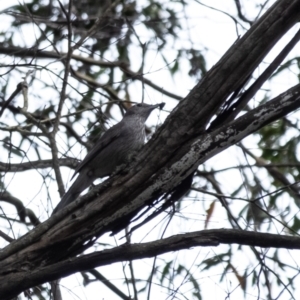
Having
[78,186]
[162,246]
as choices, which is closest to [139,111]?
[78,186]

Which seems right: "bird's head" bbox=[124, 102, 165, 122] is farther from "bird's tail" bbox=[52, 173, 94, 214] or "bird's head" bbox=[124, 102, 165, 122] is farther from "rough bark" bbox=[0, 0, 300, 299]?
"rough bark" bbox=[0, 0, 300, 299]

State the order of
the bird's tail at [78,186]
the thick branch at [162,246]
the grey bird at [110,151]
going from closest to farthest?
the thick branch at [162,246] → the bird's tail at [78,186] → the grey bird at [110,151]

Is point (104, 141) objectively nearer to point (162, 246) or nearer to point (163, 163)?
point (163, 163)

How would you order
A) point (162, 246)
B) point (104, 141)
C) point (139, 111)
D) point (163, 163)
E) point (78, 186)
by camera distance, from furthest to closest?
point (139, 111)
point (104, 141)
point (78, 186)
point (163, 163)
point (162, 246)

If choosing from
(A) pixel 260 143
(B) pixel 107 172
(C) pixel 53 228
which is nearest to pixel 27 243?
(C) pixel 53 228

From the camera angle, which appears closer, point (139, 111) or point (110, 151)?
point (110, 151)

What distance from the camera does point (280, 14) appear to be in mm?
4004

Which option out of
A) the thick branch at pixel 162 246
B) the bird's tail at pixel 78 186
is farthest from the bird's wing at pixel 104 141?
A: the thick branch at pixel 162 246

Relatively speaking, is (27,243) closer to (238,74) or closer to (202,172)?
(238,74)

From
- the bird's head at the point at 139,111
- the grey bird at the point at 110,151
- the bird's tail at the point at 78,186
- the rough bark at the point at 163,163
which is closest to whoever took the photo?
the rough bark at the point at 163,163

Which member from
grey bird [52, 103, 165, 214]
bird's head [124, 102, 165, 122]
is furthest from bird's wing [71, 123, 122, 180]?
bird's head [124, 102, 165, 122]

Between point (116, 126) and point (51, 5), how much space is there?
2267 mm

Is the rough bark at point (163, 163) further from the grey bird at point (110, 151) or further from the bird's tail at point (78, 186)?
the grey bird at point (110, 151)

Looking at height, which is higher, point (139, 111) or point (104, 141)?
point (139, 111)
